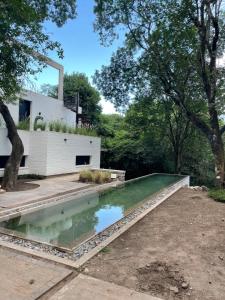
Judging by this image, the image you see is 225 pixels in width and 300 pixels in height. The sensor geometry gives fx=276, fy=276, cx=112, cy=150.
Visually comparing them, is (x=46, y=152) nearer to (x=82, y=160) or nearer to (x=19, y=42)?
(x=82, y=160)

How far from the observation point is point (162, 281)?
154 inches

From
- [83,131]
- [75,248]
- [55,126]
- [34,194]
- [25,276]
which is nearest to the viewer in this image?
[25,276]

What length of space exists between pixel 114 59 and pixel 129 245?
12.5 m

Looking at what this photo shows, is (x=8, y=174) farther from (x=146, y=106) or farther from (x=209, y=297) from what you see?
(x=146, y=106)

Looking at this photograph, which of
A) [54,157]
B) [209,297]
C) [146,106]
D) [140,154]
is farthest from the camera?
[140,154]

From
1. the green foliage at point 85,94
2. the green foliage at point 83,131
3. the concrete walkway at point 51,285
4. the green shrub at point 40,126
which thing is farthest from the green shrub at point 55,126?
the green foliage at point 85,94

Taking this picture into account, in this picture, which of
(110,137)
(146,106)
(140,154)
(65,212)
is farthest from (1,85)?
(110,137)

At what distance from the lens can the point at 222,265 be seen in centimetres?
450

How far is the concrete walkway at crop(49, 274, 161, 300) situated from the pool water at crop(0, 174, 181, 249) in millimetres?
1493

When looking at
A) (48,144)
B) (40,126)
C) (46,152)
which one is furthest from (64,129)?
(46,152)

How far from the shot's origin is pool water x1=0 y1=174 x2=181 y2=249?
623 cm

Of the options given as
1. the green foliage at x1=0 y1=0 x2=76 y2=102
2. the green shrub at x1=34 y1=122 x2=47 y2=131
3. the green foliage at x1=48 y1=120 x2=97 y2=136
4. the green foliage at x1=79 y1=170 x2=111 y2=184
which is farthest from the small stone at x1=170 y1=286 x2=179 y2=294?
the green foliage at x1=48 y1=120 x2=97 y2=136

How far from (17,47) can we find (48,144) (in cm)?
623

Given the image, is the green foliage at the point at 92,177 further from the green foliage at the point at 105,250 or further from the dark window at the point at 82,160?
the green foliage at the point at 105,250
